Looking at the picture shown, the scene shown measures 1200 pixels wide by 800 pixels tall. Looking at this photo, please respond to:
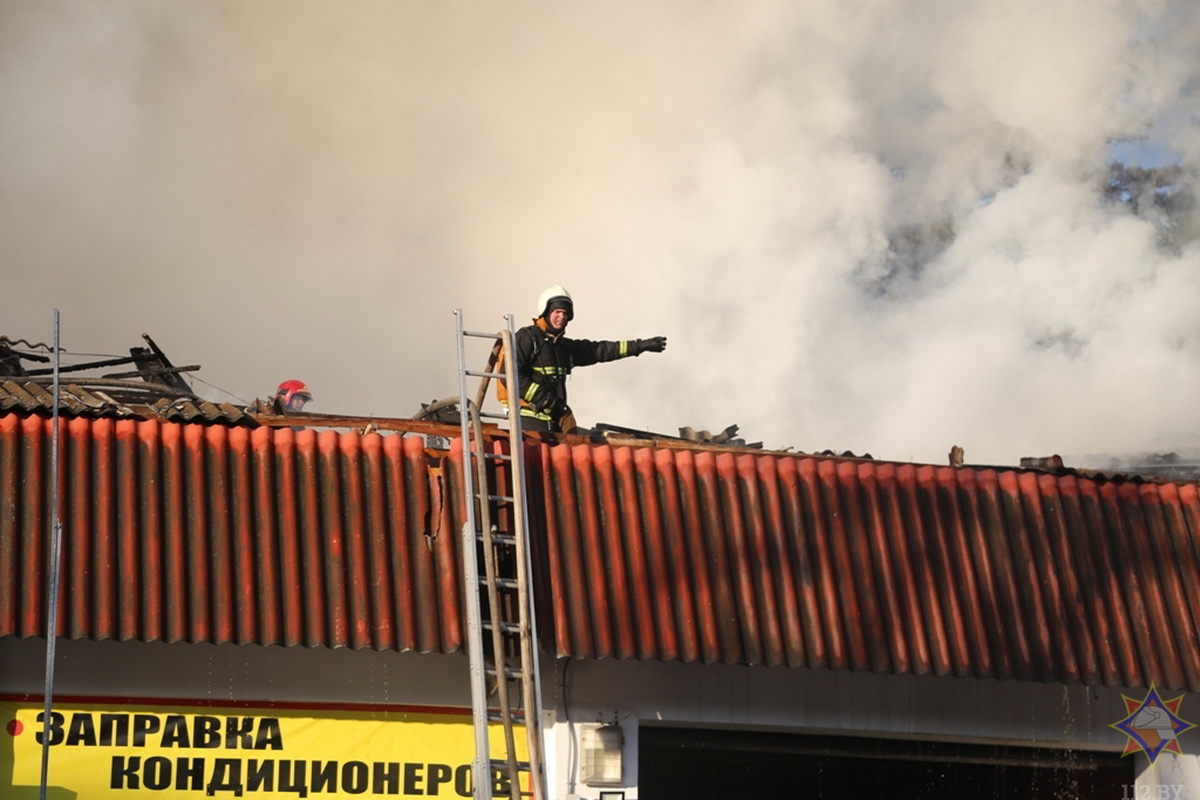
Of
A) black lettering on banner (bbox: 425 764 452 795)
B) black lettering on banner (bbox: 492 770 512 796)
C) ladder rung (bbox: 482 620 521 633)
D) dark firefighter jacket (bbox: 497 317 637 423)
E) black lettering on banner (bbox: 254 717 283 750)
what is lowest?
black lettering on banner (bbox: 492 770 512 796)

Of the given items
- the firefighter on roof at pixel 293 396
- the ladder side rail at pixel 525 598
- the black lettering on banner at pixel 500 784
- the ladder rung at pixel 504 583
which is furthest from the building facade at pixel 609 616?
the firefighter on roof at pixel 293 396

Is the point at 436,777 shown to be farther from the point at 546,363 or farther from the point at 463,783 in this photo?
the point at 546,363

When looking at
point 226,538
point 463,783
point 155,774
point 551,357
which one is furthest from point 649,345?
point 155,774

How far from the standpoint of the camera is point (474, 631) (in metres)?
7.94

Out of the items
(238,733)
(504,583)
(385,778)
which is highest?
(504,583)

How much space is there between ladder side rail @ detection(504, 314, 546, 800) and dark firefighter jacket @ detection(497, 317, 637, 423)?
5.99 ft

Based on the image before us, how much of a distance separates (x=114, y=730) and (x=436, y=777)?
1933 mm

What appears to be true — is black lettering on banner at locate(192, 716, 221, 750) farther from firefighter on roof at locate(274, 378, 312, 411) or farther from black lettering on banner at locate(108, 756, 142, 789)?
firefighter on roof at locate(274, 378, 312, 411)

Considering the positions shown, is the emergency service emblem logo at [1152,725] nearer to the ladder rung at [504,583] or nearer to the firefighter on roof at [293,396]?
the ladder rung at [504,583]

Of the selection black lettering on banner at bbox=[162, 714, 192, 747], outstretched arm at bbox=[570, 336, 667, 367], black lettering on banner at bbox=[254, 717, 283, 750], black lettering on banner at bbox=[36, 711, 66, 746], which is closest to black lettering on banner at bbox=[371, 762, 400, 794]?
black lettering on banner at bbox=[254, 717, 283, 750]

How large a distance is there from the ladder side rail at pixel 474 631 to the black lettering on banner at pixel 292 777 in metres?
1.27

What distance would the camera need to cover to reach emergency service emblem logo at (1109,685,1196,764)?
32.5 feet

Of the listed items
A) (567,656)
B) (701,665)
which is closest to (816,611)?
(701,665)

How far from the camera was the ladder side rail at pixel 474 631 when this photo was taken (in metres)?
7.33
